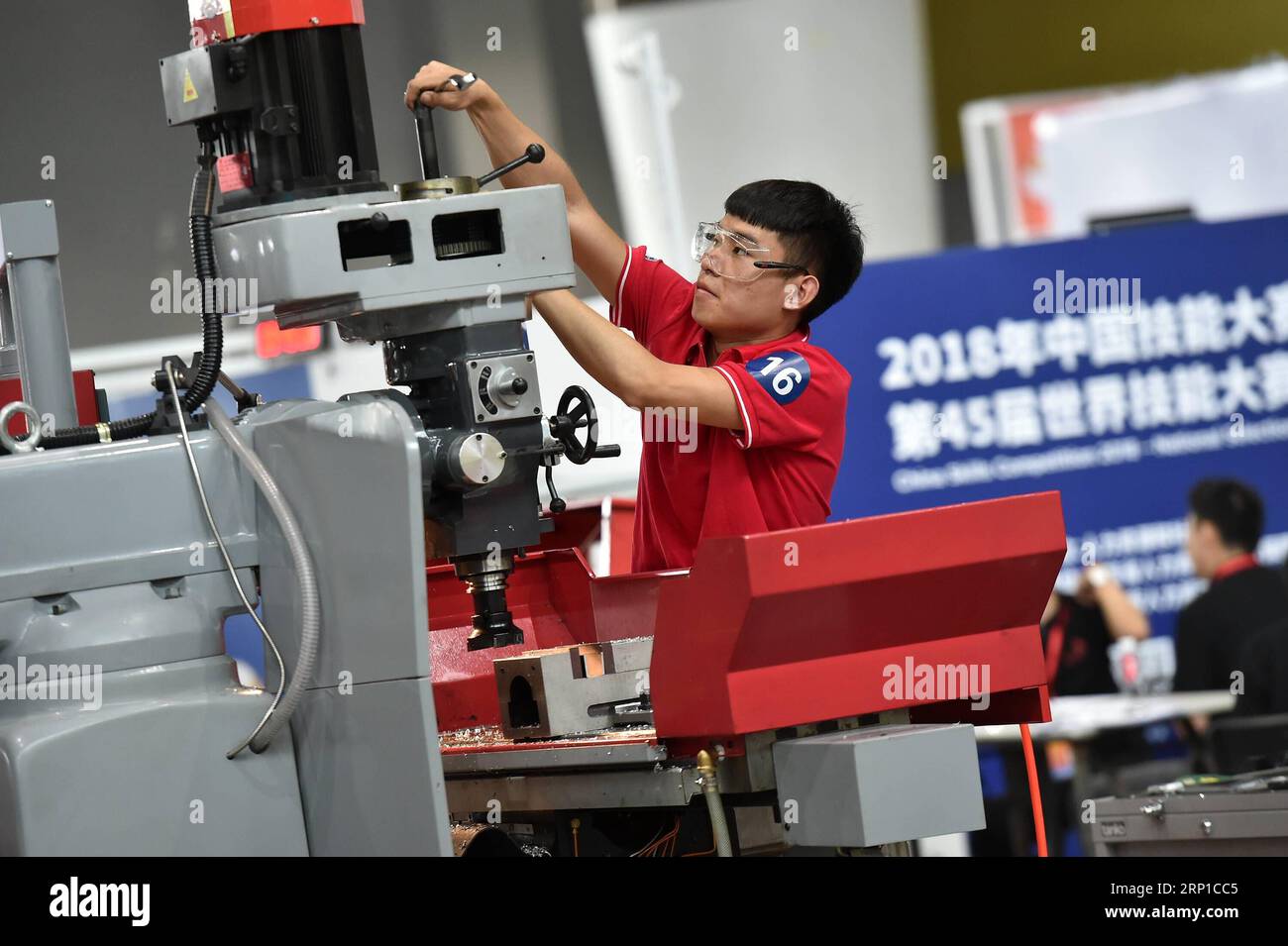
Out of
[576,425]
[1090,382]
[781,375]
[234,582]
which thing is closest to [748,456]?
[781,375]

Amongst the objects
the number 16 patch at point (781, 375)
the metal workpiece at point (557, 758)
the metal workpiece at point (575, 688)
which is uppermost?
the number 16 patch at point (781, 375)

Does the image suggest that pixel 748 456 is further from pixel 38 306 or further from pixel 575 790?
pixel 38 306

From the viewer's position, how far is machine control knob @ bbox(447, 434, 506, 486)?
2.37 meters

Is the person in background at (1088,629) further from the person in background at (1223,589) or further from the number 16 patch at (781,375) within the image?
the number 16 patch at (781,375)

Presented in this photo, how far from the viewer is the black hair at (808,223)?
303 cm

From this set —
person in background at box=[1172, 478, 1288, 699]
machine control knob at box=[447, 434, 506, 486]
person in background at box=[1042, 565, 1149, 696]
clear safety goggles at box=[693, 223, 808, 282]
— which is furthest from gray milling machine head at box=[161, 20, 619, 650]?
person in background at box=[1172, 478, 1288, 699]

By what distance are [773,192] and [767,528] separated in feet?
1.93

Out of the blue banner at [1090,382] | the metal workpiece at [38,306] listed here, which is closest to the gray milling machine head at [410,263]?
the metal workpiece at [38,306]

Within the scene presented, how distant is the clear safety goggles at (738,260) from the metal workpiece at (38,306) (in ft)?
3.48

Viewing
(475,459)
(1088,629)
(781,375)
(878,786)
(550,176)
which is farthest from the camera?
(1088,629)

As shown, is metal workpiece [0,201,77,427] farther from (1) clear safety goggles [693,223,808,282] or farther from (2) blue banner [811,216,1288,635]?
(2) blue banner [811,216,1288,635]

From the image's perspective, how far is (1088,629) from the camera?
6484 mm

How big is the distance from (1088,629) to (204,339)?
472 cm

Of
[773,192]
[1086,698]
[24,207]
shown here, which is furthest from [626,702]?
[1086,698]
